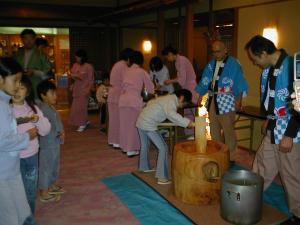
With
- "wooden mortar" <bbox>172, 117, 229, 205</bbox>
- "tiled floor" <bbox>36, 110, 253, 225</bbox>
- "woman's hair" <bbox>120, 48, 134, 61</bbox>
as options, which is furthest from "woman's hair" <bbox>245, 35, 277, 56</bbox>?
"woman's hair" <bbox>120, 48, 134, 61</bbox>

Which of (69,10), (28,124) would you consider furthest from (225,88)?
(69,10)

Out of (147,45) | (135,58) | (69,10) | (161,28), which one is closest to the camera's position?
(135,58)

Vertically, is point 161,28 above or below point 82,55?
above

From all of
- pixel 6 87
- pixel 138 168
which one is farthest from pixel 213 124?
pixel 6 87

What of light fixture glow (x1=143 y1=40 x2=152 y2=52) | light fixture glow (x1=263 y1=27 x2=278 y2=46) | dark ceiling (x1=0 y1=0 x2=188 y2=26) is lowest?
light fixture glow (x1=263 y1=27 x2=278 y2=46)

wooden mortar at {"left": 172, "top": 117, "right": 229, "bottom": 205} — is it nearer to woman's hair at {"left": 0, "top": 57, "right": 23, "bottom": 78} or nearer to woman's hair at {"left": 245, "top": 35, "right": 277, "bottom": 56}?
woman's hair at {"left": 245, "top": 35, "right": 277, "bottom": 56}

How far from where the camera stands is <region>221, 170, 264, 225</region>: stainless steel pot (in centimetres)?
313

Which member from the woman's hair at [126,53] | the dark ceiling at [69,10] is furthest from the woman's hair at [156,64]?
the woman's hair at [126,53]

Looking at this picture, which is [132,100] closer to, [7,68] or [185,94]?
[185,94]

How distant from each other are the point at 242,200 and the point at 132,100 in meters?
2.92

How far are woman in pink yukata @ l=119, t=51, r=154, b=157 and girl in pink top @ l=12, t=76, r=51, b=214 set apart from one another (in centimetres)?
257

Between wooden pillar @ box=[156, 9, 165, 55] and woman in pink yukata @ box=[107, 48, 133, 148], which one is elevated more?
wooden pillar @ box=[156, 9, 165, 55]

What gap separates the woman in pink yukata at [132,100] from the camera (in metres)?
A: 5.51

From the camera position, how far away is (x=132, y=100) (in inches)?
221
